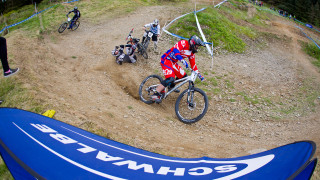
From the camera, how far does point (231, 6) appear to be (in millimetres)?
26172

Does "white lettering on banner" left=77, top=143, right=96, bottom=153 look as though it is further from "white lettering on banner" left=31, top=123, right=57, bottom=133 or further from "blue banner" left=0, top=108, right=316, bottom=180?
"white lettering on banner" left=31, top=123, right=57, bottom=133

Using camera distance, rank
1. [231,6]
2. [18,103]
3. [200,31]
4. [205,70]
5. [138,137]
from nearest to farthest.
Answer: [138,137] → [18,103] → [205,70] → [200,31] → [231,6]

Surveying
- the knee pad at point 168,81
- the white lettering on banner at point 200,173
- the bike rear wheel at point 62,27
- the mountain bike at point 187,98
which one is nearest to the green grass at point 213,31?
the bike rear wheel at point 62,27

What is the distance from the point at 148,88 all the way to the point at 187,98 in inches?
72.9

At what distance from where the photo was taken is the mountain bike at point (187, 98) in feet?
23.6

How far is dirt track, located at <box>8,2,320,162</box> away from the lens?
243 inches

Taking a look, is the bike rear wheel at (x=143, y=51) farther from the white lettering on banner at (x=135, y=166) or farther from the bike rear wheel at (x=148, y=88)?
the white lettering on banner at (x=135, y=166)

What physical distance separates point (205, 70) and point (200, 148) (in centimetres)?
714

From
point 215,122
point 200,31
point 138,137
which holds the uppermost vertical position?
point 200,31

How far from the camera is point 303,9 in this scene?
1730 inches

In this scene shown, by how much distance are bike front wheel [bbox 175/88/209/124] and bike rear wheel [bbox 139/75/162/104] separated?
1220 mm

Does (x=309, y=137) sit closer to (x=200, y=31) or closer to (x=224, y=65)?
(x=224, y=65)

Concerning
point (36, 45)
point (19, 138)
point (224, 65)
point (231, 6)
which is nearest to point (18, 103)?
point (19, 138)

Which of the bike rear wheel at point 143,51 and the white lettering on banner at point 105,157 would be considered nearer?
the white lettering on banner at point 105,157
